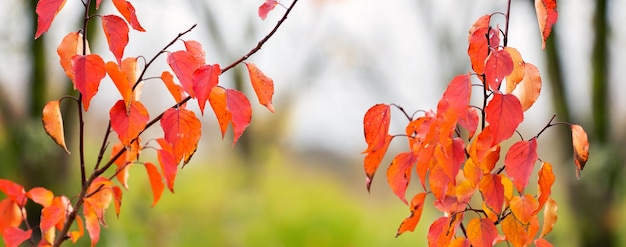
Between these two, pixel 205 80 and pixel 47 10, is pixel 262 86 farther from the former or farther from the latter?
pixel 47 10

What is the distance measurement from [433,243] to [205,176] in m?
5.15

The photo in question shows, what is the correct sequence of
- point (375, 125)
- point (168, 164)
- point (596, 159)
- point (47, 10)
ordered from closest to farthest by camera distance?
point (47, 10)
point (375, 125)
point (168, 164)
point (596, 159)

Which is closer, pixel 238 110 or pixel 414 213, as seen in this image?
pixel 238 110

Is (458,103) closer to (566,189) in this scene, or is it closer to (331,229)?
(566,189)

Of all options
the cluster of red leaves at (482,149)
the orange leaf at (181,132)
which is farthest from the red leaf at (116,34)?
the cluster of red leaves at (482,149)

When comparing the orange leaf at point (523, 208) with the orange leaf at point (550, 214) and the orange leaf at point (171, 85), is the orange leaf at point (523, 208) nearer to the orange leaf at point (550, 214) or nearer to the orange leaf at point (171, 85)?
the orange leaf at point (550, 214)

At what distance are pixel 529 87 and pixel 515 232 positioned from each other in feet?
0.77

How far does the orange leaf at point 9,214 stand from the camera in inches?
47.7

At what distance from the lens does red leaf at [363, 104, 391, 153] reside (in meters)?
1.00

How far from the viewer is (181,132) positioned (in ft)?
3.02

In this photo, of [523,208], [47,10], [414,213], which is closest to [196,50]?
[47,10]

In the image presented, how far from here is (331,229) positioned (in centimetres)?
530

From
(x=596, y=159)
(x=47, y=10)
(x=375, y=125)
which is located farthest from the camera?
(x=596, y=159)

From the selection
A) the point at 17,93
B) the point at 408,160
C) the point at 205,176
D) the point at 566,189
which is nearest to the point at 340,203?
the point at 205,176
